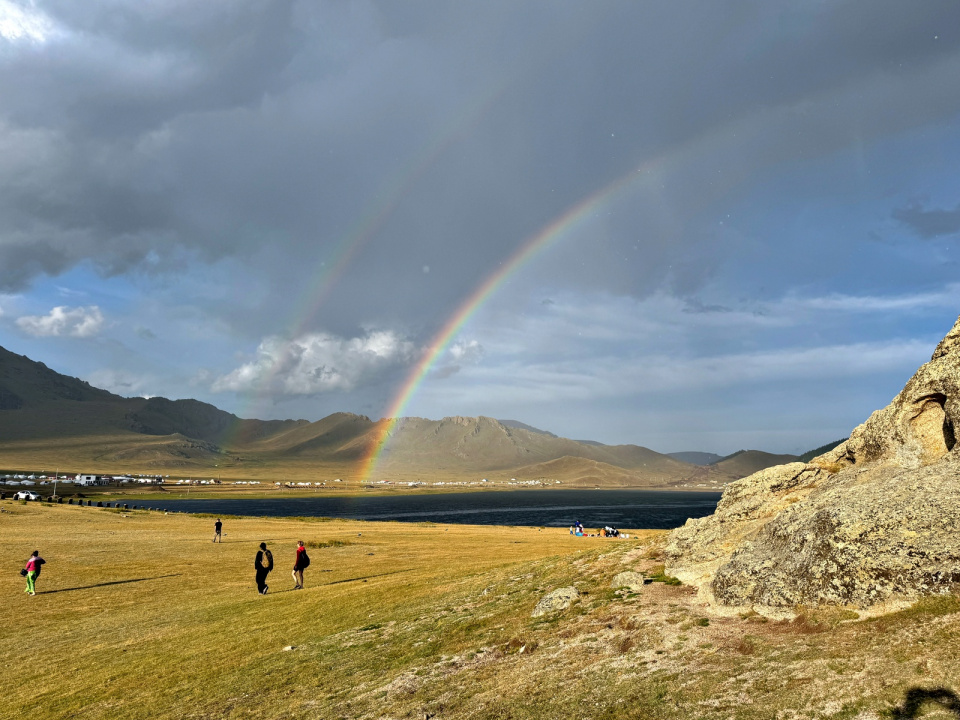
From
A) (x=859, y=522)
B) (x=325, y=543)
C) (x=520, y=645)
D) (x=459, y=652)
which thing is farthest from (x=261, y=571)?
(x=859, y=522)

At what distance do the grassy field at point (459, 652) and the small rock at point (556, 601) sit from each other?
0.41 meters

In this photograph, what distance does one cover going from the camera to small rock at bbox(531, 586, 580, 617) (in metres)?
19.2

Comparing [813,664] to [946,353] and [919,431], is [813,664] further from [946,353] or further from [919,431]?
[946,353]

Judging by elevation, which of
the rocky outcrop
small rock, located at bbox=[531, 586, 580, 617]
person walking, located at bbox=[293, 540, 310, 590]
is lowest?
person walking, located at bbox=[293, 540, 310, 590]

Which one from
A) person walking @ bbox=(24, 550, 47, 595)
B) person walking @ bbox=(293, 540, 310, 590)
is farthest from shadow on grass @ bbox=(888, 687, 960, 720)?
person walking @ bbox=(24, 550, 47, 595)

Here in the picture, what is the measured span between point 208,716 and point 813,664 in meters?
14.9

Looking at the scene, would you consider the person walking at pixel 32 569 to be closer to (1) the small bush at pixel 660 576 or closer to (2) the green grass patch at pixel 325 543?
(2) the green grass patch at pixel 325 543

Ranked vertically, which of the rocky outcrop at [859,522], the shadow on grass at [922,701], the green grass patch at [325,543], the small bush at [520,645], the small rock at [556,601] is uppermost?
the rocky outcrop at [859,522]

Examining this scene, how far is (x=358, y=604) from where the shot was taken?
27.2m

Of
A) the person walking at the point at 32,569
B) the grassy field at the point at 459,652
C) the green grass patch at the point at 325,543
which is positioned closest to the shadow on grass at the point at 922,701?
the grassy field at the point at 459,652

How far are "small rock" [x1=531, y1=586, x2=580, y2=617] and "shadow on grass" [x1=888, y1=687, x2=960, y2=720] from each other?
444 inches

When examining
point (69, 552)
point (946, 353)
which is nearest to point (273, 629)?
point (946, 353)

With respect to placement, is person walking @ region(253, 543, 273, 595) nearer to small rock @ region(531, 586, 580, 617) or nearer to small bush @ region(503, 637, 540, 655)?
small rock @ region(531, 586, 580, 617)

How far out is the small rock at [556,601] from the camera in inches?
755
